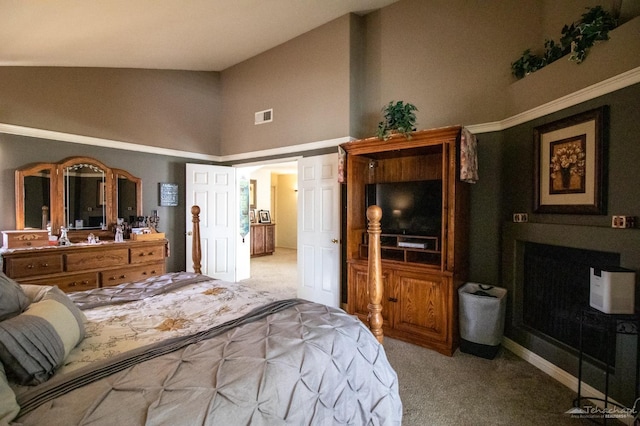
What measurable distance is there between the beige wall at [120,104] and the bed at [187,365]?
3154 mm

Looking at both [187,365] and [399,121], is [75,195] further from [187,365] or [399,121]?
[399,121]

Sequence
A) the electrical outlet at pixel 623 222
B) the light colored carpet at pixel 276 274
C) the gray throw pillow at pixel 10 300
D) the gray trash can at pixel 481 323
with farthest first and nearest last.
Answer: the light colored carpet at pixel 276 274, the gray trash can at pixel 481 323, the electrical outlet at pixel 623 222, the gray throw pillow at pixel 10 300

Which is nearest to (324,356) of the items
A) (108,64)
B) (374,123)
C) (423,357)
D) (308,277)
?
(423,357)

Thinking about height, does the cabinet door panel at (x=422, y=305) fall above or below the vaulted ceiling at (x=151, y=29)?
below

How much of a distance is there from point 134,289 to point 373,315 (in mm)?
1796

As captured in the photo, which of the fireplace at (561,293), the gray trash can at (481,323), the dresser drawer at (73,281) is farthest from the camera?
the dresser drawer at (73,281)

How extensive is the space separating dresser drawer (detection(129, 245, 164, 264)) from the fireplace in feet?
15.0

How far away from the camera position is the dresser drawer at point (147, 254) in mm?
4121

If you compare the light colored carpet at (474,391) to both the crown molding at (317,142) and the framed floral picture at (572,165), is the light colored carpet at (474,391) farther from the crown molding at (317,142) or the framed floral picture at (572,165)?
the crown molding at (317,142)

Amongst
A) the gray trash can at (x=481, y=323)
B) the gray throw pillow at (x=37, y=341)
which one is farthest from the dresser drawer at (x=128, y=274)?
the gray trash can at (x=481, y=323)

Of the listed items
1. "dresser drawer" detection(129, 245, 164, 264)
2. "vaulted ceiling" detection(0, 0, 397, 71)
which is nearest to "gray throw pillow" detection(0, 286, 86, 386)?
"vaulted ceiling" detection(0, 0, 397, 71)

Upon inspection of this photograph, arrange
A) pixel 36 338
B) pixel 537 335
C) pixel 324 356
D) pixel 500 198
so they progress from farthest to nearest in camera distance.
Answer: pixel 500 198 < pixel 537 335 < pixel 324 356 < pixel 36 338

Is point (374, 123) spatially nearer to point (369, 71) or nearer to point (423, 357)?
point (369, 71)

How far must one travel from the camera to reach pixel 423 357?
290cm
